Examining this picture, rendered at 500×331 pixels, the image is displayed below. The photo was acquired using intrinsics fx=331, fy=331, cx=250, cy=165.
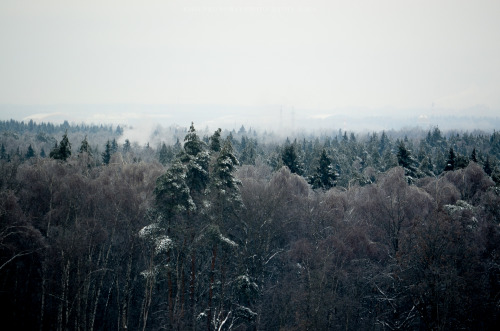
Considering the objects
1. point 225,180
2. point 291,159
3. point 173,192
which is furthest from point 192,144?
point 291,159

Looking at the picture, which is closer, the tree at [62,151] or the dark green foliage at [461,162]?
the tree at [62,151]

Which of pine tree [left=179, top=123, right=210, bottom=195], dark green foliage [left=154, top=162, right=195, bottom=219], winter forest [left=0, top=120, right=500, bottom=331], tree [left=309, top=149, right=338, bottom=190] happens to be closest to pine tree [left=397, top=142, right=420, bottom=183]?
winter forest [left=0, top=120, right=500, bottom=331]

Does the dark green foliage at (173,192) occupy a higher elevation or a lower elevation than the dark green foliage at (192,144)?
lower

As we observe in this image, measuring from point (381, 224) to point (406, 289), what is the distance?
8.11 meters

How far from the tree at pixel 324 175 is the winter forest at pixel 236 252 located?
12.1m

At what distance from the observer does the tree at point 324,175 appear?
46.8m

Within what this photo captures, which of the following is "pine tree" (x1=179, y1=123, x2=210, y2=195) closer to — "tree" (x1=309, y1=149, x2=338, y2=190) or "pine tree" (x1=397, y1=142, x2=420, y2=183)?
"tree" (x1=309, y1=149, x2=338, y2=190)

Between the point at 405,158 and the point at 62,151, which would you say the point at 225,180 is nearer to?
the point at 405,158

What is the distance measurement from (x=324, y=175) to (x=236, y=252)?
2470cm

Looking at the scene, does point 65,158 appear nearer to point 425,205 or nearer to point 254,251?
point 254,251

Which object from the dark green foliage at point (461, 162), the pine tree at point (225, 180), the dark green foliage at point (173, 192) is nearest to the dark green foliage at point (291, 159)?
the dark green foliage at point (461, 162)

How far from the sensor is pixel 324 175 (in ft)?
156

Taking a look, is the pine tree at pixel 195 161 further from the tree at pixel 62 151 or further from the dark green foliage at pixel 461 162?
the dark green foliage at pixel 461 162

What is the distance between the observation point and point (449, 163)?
48.1 metres
